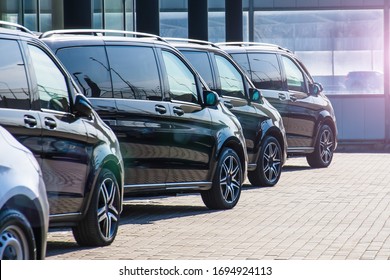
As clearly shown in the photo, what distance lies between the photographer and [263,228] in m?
12.8

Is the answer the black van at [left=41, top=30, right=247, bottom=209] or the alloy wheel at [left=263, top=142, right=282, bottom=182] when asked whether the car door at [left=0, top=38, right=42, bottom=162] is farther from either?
the alloy wheel at [left=263, top=142, right=282, bottom=182]

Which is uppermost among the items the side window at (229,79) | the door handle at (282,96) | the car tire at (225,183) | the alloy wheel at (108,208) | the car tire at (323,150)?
the side window at (229,79)

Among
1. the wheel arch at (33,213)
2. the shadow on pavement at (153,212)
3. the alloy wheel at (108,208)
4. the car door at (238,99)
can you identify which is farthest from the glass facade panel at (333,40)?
the wheel arch at (33,213)

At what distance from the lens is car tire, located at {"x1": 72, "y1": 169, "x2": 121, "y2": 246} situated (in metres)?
10.9

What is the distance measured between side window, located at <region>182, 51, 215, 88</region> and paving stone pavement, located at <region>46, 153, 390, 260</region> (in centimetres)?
150

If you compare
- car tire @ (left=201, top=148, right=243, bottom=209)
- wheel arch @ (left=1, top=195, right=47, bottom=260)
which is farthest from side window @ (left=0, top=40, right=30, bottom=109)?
car tire @ (left=201, top=148, right=243, bottom=209)

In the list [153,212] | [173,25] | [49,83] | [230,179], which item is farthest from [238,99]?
[173,25]

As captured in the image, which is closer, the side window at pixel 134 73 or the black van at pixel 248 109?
the side window at pixel 134 73

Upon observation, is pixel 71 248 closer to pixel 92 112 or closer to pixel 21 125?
pixel 92 112

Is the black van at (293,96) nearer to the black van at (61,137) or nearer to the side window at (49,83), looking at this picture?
the black van at (61,137)

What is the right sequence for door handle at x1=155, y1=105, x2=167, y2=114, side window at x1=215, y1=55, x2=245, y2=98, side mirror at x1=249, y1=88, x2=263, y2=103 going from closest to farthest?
door handle at x1=155, y1=105, x2=167, y2=114
side window at x1=215, y1=55, x2=245, y2=98
side mirror at x1=249, y1=88, x2=263, y2=103

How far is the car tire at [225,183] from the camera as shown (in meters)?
14.7

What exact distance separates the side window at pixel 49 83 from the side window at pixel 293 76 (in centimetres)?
1121

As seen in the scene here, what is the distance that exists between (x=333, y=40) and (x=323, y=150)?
1094 centimetres
